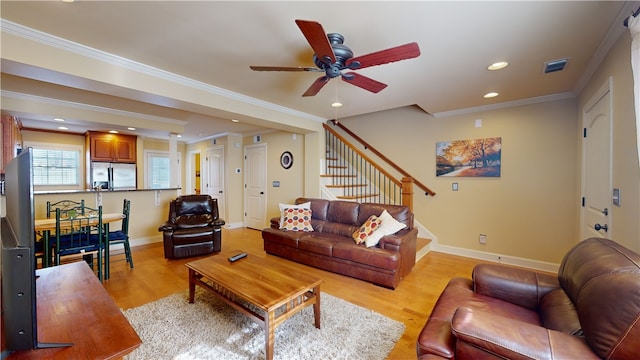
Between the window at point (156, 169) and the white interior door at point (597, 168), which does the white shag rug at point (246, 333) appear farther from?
the window at point (156, 169)

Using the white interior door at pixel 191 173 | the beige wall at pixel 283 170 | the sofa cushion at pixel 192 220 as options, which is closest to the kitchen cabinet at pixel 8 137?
the sofa cushion at pixel 192 220

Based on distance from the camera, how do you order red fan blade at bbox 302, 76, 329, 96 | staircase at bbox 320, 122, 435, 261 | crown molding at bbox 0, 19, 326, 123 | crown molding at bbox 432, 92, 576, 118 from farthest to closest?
staircase at bbox 320, 122, 435, 261 < crown molding at bbox 432, 92, 576, 118 < red fan blade at bbox 302, 76, 329, 96 < crown molding at bbox 0, 19, 326, 123

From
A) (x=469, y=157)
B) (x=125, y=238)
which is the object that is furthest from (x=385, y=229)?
(x=125, y=238)

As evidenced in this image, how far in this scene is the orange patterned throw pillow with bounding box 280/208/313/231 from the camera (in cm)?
396

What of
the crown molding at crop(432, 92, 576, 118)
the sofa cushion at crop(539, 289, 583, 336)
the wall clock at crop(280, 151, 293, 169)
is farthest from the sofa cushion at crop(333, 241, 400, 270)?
the wall clock at crop(280, 151, 293, 169)

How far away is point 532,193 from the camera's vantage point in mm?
3631

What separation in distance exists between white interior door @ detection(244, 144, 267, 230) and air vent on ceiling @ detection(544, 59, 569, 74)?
5.05 metres

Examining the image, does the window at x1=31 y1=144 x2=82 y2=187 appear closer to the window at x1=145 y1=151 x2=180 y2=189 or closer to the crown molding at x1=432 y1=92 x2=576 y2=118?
the window at x1=145 y1=151 x2=180 y2=189

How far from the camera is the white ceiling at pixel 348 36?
1720 mm

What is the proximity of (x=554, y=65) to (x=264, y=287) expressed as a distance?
3.42m

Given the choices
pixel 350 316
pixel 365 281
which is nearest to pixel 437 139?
pixel 365 281

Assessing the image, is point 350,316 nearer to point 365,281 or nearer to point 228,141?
point 365,281

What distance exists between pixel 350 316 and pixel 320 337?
39 cm

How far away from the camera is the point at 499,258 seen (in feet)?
12.6
